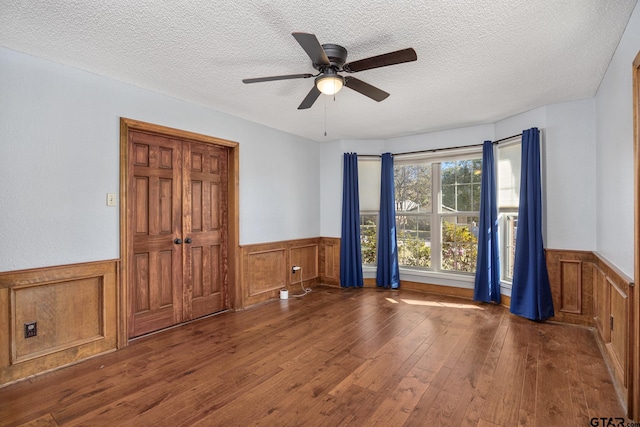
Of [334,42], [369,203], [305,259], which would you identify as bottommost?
[305,259]

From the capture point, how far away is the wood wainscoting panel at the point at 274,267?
14.5ft

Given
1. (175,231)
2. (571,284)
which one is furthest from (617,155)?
(175,231)

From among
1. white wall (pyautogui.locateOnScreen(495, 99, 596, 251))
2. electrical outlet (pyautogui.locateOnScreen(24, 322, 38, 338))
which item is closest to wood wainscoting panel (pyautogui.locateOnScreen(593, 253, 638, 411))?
white wall (pyautogui.locateOnScreen(495, 99, 596, 251))

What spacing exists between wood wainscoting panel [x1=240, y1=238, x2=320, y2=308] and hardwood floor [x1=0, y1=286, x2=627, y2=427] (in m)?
0.74

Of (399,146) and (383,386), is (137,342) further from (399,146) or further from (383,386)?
(399,146)

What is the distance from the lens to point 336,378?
250cm

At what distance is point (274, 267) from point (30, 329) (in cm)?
281

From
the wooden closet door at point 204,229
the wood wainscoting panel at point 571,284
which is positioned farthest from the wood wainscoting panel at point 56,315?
the wood wainscoting panel at point 571,284

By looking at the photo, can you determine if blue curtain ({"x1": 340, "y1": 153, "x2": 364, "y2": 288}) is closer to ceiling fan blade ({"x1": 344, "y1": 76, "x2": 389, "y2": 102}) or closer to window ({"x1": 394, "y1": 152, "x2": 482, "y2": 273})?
window ({"x1": 394, "y1": 152, "x2": 482, "y2": 273})

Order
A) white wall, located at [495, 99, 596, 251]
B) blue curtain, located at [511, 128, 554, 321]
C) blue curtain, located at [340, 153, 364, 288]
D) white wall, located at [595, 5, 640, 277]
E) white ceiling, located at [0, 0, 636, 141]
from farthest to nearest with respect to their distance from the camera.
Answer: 1. blue curtain, located at [340, 153, 364, 288]
2. blue curtain, located at [511, 128, 554, 321]
3. white wall, located at [495, 99, 596, 251]
4. white wall, located at [595, 5, 640, 277]
5. white ceiling, located at [0, 0, 636, 141]

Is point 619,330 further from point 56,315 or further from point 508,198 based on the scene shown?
point 56,315

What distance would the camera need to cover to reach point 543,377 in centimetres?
252

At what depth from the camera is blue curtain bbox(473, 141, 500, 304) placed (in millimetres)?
4410

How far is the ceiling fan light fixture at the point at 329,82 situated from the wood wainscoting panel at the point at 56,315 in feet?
8.27
